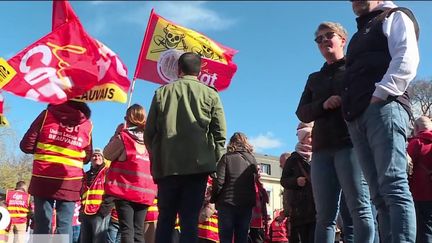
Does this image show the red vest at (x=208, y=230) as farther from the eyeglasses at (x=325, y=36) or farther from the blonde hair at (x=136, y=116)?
the eyeglasses at (x=325, y=36)

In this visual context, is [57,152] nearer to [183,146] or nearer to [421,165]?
[183,146]

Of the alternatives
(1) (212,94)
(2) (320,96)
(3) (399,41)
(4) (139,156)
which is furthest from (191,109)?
(3) (399,41)

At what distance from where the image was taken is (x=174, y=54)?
811 cm

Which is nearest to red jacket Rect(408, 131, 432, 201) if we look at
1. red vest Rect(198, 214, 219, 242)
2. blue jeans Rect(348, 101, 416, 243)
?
blue jeans Rect(348, 101, 416, 243)

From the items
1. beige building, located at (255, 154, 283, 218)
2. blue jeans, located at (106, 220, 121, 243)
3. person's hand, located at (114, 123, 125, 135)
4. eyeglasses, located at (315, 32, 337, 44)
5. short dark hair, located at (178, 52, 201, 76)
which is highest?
beige building, located at (255, 154, 283, 218)

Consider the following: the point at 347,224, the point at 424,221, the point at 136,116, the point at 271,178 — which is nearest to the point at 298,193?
the point at 424,221

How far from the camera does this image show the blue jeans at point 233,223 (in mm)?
6699

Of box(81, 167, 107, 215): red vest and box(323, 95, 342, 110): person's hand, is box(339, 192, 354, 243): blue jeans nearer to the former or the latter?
box(323, 95, 342, 110): person's hand

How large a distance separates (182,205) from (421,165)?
311cm

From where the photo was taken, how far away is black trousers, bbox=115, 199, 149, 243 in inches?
218

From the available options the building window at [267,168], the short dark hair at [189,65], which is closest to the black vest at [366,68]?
the short dark hair at [189,65]

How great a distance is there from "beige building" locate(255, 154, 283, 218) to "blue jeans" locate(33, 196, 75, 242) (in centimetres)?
5100

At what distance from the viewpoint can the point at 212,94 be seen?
4746 millimetres

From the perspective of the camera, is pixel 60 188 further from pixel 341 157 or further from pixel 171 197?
pixel 341 157
